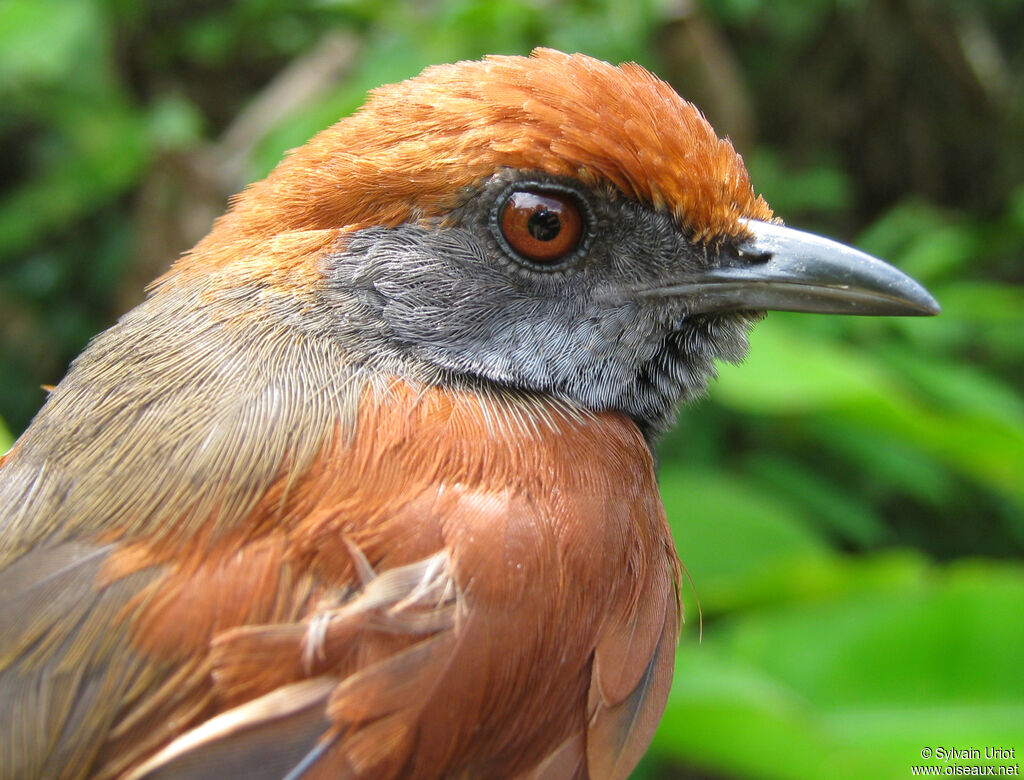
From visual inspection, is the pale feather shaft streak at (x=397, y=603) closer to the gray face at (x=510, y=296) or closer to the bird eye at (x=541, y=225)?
the gray face at (x=510, y=296)

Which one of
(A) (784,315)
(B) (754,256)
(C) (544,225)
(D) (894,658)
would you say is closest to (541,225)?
(C) (544,225)

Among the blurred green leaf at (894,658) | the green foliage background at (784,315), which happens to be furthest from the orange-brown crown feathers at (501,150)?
the blurred green leaf at (894,658)

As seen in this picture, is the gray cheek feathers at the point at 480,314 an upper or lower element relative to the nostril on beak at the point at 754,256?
lower

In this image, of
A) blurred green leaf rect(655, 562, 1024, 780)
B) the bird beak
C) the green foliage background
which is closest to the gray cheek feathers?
the bird beak

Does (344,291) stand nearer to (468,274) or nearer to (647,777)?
(468,274)

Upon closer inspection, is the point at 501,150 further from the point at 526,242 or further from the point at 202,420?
the point at 202,420

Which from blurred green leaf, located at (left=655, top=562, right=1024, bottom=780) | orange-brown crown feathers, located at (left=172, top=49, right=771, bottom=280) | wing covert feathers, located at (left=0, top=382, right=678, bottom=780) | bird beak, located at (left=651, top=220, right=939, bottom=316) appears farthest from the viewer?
blurred green leaf, located at (left=655, top=562, right=1024, bottom=780)

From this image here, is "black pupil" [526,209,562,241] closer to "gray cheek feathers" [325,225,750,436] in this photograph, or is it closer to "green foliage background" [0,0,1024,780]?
"gray cheek feathers" [325,225,750,436]

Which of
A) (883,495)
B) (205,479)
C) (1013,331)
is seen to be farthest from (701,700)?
(1013,331)
